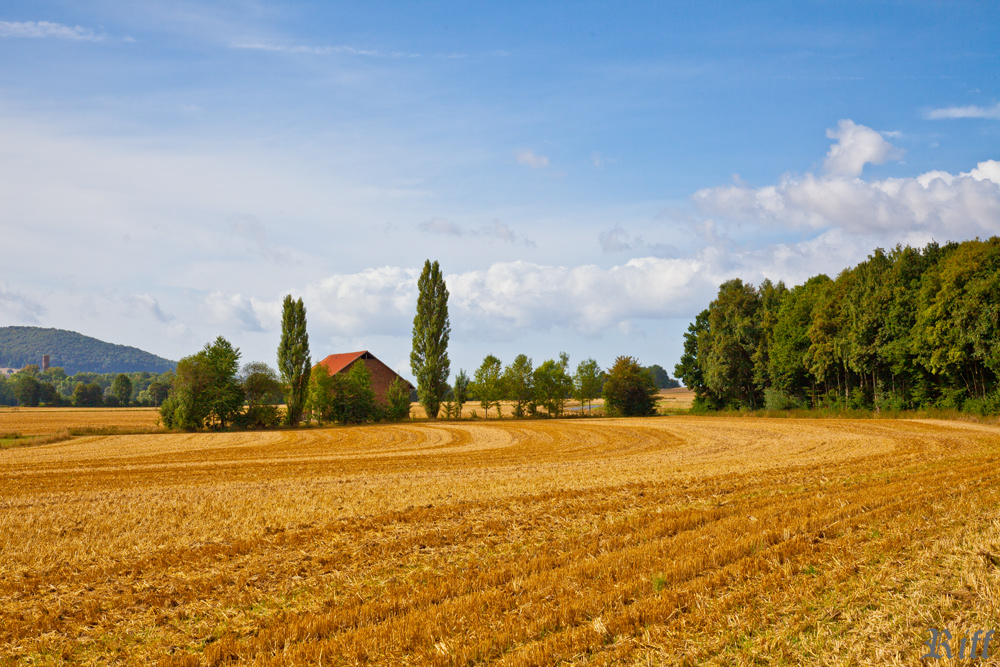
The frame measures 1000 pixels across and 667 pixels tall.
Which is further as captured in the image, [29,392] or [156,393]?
[156,393]

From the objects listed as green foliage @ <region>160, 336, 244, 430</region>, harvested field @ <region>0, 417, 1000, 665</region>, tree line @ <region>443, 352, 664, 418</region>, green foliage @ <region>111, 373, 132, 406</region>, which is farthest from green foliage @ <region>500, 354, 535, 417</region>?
green foliage @ <region>111, 373, 132, 406</region>

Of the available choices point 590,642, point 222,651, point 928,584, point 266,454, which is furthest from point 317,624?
point 266,454

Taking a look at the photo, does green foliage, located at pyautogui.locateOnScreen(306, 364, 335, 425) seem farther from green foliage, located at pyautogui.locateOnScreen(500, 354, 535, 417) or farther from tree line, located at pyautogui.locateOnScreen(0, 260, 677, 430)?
green foliage, located at pyautogui.locateOnScreen(500, 354, 535, 417)

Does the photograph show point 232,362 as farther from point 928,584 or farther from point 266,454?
point 928,584

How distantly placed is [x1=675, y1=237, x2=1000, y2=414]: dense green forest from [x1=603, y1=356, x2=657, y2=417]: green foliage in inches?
151

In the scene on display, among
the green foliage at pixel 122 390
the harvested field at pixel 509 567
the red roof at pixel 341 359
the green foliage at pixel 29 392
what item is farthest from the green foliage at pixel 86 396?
the harvested field at pixel 509 567

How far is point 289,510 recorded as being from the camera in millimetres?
13281

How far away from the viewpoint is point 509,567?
28.2ft

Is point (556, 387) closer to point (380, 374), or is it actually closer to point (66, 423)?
point (380, 374)

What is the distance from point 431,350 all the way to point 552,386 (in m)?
15.2

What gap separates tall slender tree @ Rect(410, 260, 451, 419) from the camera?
6544 centimetres

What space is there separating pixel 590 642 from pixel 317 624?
2796 millimetres

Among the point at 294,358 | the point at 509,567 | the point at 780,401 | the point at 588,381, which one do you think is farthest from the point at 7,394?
the point at 509,567

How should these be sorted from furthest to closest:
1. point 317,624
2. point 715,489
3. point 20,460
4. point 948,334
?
point 948,334
point 20,460
point 715,489
point 317,624
